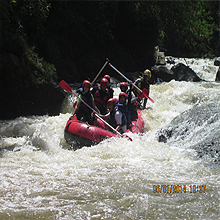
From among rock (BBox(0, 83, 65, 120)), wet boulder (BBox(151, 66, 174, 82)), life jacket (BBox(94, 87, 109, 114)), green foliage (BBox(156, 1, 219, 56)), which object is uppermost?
green foliage (BBox(156, 1, 219, 56))

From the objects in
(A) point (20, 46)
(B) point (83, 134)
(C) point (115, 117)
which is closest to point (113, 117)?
(C) point (115, 117)

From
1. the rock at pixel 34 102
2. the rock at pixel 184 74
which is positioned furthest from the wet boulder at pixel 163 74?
the rock at pixel 34 102

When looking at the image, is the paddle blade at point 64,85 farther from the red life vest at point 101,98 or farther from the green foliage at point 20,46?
the green foliage at point 20,46

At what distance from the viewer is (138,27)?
15328 millimetres

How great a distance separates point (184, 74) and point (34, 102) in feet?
27.6

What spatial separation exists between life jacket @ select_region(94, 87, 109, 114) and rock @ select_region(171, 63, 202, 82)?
8473 mm

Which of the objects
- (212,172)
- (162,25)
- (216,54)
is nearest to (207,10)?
(216,54)

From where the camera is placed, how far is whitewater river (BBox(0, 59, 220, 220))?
2.45 metres

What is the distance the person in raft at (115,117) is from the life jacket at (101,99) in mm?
397

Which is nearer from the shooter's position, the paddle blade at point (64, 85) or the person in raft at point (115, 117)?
the person in raft at point (115, 117)

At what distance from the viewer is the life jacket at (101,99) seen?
18.9 ft

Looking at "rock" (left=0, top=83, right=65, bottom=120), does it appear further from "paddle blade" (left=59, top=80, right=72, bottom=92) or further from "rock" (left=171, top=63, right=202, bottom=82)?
"rock" (left=171, top=63, right=202, bottom=82)
